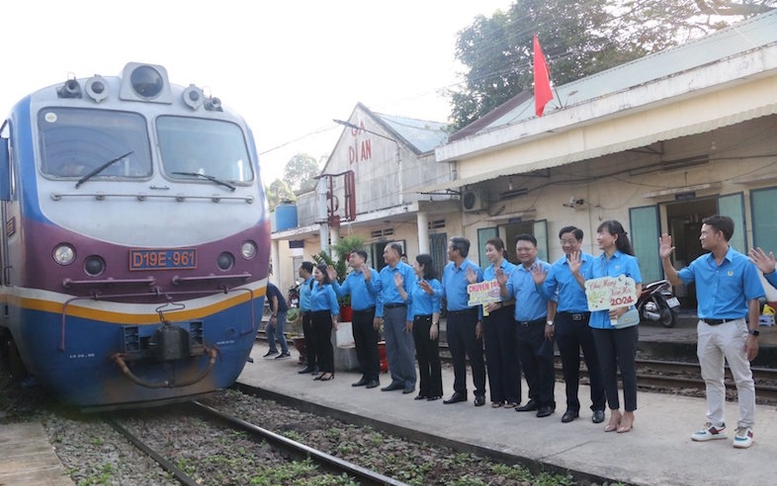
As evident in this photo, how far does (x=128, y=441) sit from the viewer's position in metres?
6.93

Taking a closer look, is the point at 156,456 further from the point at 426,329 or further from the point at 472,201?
the point at 472,201

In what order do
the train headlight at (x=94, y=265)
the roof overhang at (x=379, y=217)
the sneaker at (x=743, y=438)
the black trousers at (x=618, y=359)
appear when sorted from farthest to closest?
1. the roof overhang at (x=379, y=217)
2. the train headlight at (x=94, y=265)
3. the black trousers at (x=618, y=359)
4. the sneaker at (x=743, y=438)

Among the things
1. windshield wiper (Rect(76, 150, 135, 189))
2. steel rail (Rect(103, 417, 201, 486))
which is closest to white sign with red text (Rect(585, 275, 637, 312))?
steel rail (Rect(103, 417, 201, 486))

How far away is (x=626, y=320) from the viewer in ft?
19.0

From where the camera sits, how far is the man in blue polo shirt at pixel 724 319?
17.0 ft

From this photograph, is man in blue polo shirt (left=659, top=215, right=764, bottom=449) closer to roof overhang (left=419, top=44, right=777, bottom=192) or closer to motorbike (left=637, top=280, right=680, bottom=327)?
roof overhang (left=419, top=44, right=777, bottom=192)

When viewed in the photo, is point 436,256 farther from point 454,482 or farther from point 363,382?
point 454,482

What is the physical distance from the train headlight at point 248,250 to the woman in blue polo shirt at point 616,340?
3.58 m

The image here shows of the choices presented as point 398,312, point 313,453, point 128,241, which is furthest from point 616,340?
point 128,241

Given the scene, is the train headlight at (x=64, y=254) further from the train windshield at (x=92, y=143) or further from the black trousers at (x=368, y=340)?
the black trousers at (x=368, y=340)

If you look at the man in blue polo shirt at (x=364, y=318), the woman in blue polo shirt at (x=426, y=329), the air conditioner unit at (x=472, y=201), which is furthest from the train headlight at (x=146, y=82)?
the air conditioner unit at (x=472, y=201)

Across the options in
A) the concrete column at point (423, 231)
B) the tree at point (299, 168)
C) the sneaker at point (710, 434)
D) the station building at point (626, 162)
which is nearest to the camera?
the sneaker at point (710, 434)

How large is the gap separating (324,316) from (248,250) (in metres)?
2.49

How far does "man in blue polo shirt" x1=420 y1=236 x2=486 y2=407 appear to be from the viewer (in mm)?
7449
